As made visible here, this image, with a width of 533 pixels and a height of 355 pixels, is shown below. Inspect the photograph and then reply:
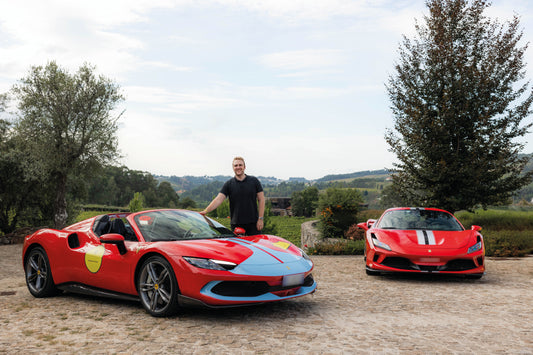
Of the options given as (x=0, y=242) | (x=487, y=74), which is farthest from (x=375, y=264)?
(x=0, y=242)

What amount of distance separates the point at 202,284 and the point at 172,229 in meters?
1.23

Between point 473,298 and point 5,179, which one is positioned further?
point 5,179

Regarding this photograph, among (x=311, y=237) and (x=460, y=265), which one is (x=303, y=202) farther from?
(x=460, y=265)

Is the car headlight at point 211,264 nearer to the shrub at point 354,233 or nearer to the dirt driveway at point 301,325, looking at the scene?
the dirt driveway at point 301,325

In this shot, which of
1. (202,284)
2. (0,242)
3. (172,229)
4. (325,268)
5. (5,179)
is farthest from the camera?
(5,179)

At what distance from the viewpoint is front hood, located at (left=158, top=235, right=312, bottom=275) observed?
5.32 metres

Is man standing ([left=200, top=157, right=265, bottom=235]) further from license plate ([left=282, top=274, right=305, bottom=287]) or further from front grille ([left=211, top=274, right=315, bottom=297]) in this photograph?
front grille ([left=211, top=274, right=315, bottom=297])

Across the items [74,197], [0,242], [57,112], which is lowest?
[0,242]

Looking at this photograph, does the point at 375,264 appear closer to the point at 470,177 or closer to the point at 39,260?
the point at 39,260

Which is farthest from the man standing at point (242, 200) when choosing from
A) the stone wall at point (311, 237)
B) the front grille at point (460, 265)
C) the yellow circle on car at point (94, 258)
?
the stone wall at point (311, 237)

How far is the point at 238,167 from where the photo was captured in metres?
7.77

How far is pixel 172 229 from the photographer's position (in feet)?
20.1

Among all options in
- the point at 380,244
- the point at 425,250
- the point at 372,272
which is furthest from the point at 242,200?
the point at 425,250

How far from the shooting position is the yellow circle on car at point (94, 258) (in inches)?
243
